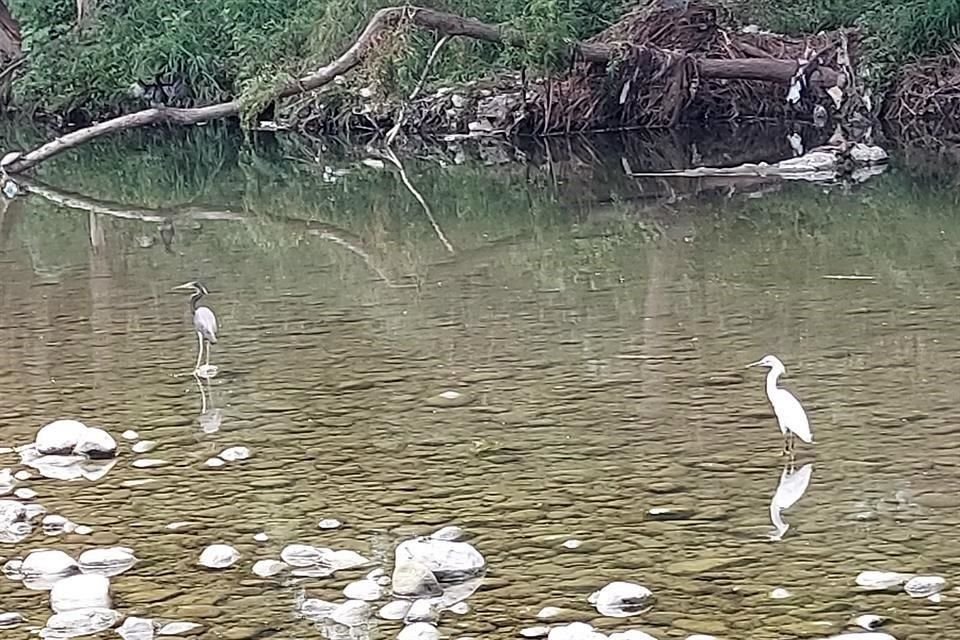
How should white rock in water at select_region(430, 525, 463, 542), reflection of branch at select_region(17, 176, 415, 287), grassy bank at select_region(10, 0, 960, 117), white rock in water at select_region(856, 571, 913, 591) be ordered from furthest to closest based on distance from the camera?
1. grassy bank at select_region(10, 0, 960, 117)
2. reflection of branch at select_region(17, 176, 415, 287)
3. white rock in water at select_region(430, 525, 463, 542)
4. white rock in water at select_region(856, 571, 913, 591)

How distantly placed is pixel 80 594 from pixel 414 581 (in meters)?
1.00

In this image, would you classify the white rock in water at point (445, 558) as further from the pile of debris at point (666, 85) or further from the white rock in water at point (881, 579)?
the pile of debris at point (666, 85)

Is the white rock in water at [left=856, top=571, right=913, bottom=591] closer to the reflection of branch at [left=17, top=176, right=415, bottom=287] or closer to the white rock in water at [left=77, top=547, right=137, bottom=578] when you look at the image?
the white rock in water at [left=77, top=547, right=137, bottom=578]

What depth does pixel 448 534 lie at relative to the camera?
5461 mm

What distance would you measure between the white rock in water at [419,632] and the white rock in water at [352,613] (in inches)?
6.2

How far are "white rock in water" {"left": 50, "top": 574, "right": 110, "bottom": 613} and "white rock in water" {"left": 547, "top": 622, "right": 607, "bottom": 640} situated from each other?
1393 millimetres

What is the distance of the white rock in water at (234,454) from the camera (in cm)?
660

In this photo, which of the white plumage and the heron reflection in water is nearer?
the white plumage

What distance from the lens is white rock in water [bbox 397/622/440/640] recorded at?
453cm

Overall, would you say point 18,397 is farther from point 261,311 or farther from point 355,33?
point 355,33

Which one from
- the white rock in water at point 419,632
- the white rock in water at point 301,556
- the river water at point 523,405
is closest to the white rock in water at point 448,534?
the river water at point 523,405

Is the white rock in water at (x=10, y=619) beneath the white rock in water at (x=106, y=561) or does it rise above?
beneath

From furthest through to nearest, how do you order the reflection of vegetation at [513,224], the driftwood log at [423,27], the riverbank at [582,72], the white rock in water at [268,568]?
the riverbank at [582,72]
the driftwood log at [423,27]
the reflection of vegetation at [513,224]
the white rock in water at [268,568]

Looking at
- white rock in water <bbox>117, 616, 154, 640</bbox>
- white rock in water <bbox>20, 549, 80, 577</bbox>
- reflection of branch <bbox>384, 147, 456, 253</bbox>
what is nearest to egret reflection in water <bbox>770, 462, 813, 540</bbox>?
white rock in water <bbox>117, 616, 154, 640</bbox>
